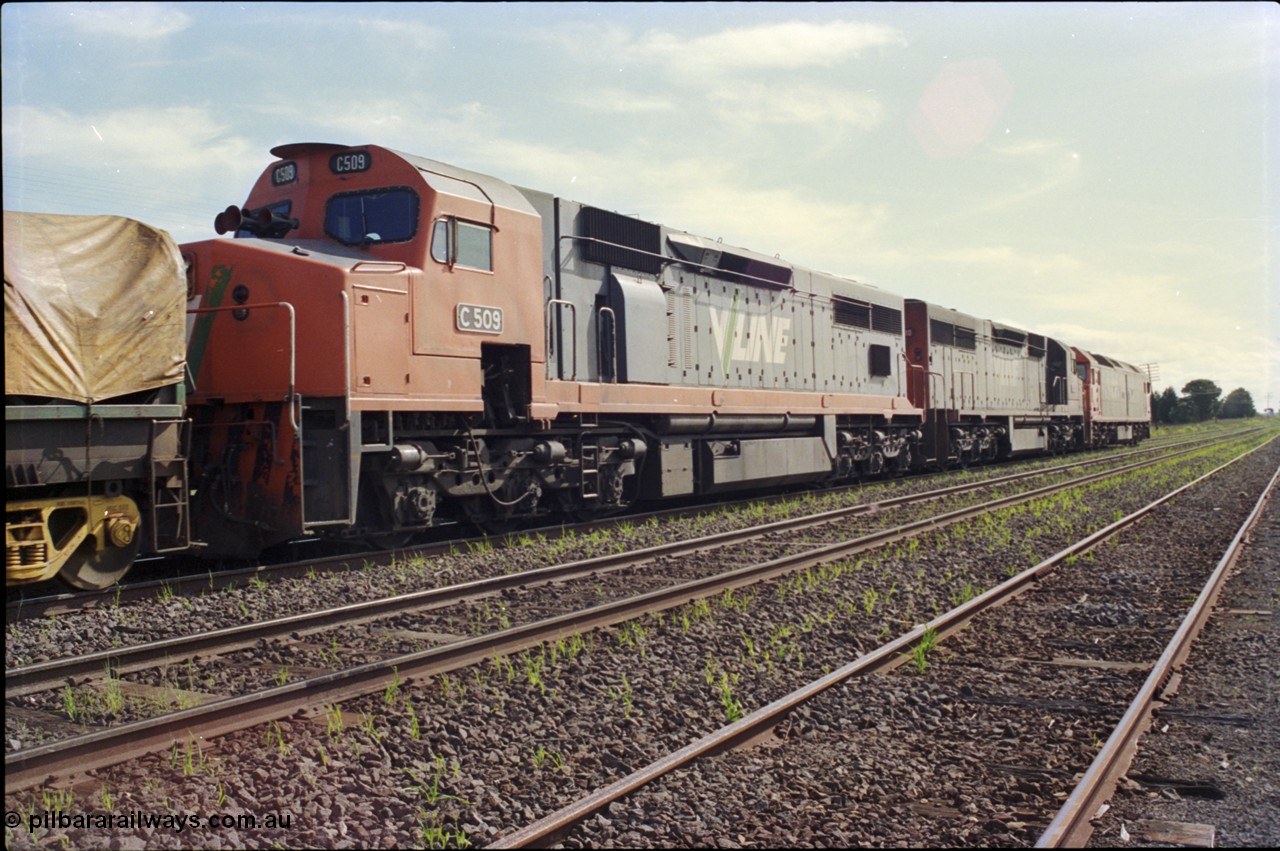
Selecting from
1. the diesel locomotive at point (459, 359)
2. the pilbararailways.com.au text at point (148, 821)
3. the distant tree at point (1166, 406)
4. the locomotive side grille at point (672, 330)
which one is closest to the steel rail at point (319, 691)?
the pilbararailways.com.au text at point (148, 821)

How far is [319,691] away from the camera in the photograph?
5.22 metres

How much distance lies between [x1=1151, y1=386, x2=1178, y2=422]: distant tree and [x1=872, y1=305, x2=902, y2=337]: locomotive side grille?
83.6 metres

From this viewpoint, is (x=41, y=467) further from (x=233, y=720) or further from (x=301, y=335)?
(x=233, y=720)

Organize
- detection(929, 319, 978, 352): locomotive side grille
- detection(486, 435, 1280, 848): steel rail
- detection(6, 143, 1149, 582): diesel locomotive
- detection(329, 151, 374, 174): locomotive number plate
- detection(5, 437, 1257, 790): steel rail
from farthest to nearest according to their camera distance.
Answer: detection(929, 319, 978, 352): locomotive side grille → detection(329, 151, 374, 174): locomotive number plate → detection(6, 143, 1149, 582): diesel locomotive → detection(5, 437, 1257, 790): steel rail → detection(486, 435, 1280, 848): steel rail

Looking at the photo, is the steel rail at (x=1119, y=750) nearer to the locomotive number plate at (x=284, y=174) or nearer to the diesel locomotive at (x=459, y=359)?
the diesel locomotive at (x=459, y=359)

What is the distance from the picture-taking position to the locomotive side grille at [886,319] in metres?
19.7

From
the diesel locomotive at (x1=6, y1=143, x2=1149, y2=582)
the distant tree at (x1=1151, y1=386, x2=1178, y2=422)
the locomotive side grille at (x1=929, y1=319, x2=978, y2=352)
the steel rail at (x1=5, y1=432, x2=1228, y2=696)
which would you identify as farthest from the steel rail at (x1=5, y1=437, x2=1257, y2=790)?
the distant tree at (x1=1151, y1=386, x2=1178, y2=422)

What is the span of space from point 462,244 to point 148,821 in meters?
6.80

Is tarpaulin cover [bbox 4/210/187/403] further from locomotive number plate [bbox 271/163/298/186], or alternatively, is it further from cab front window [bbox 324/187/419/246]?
locomotive number plate [bbox 271/163/298/186]

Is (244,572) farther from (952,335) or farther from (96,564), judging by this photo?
(952,335)

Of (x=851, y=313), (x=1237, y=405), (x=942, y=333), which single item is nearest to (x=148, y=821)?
(x=851, y=313)

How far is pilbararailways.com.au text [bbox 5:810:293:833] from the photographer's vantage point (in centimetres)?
364

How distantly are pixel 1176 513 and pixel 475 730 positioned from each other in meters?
13.5

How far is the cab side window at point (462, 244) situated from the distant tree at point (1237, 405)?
126877 millimetres
